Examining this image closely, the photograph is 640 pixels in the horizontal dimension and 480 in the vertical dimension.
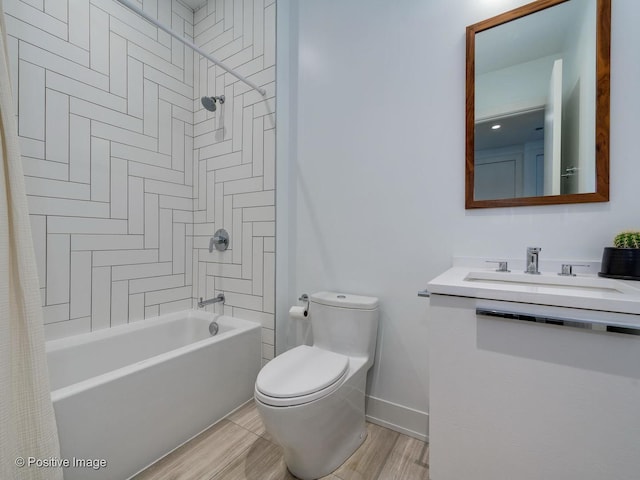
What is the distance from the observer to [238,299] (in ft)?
6.61

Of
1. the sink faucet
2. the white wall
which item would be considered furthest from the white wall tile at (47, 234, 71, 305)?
the sink faucet

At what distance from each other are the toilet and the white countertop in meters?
0.54

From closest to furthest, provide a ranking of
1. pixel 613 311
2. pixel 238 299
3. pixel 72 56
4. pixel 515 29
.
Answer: pixel 613 311 < pixel 515 29 < pixel 72 56 < pixel 238 299

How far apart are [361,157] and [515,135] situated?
0.74m

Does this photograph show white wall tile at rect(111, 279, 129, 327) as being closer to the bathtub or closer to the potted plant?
the bathtub

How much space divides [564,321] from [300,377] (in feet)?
3.10

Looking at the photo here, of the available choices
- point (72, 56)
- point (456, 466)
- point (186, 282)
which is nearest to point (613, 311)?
point (456, 466)

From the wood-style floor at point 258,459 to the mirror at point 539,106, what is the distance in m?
1.24

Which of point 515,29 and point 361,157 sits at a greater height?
point 515,29

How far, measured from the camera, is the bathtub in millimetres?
1111

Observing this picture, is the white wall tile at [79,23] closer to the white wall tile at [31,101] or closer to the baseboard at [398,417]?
the white wall tile at [31,101]

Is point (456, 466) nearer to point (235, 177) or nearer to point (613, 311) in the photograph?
point (613, 311)

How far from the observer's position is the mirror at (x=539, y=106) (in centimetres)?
111

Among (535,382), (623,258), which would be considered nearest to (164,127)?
(535,382)
